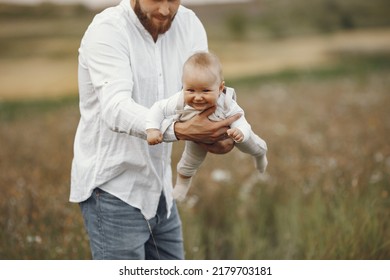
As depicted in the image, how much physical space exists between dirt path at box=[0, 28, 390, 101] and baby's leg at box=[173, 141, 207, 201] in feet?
12.2

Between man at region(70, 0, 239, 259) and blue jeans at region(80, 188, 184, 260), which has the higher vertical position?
man at region(70, 0, 239, 259)

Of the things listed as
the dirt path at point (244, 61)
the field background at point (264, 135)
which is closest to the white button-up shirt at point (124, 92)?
the field background at point (264, 135)

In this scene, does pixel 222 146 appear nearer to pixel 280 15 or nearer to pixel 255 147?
pixel 255 147

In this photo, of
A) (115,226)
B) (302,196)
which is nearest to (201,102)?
(115,226)

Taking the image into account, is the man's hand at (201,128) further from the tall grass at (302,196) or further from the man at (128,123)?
the tall grass at (302,196)

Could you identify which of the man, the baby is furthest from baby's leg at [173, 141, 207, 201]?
the baby

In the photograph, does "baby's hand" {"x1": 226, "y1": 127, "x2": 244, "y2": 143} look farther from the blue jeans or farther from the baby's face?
the blue jeans

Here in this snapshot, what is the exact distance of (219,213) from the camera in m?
3.59

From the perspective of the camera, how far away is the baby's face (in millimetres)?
1780

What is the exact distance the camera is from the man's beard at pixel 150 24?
1.94m

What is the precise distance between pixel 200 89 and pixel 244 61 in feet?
16.7

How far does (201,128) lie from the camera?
1801mm

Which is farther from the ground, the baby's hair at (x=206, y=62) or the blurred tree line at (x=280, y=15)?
the baby's hair at (x=206, y=62)

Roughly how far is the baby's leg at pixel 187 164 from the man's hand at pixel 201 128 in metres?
0.20
